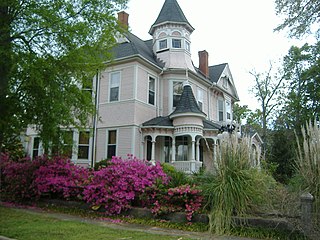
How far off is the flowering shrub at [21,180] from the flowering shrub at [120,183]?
2775mm

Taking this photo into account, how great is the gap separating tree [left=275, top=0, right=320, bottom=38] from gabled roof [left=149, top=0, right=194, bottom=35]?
28.7 feet

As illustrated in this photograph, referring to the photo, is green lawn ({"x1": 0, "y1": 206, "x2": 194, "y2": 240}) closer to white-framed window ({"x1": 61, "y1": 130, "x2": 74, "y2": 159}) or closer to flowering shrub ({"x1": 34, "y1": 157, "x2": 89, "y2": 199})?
flowering shrub ({"x1": 34, "y1": 157, "x2": 89, "y2": 199})

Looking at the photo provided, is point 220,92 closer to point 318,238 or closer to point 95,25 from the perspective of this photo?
point 95,25

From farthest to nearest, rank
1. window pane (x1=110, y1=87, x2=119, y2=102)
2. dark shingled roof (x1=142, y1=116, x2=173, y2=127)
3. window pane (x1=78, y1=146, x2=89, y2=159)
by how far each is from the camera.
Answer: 1. window pane (x1=78, y1=146, x2=89, y2=159)
2. window pane (x1=110, y1=87, x2=119, y2=102)
3. dark shingled roof (x1=142, y1=116, x2=173, y2=127)

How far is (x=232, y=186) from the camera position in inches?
249

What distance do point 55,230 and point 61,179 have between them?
3490 mm

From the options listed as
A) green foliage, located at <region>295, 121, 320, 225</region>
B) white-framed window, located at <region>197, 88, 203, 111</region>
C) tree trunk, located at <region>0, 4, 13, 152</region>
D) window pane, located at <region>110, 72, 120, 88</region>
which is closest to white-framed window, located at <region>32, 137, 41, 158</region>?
window pane, located at <region>110, 72, 120, 88</region>

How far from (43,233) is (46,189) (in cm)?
396

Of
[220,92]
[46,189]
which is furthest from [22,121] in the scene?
[220,92]

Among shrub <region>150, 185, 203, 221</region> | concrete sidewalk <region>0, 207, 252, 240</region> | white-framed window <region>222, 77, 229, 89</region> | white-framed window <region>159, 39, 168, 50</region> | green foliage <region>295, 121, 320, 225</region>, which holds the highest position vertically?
white-framed window <region>159, 39, 168, 50</region>

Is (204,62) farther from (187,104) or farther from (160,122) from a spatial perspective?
(160,122)

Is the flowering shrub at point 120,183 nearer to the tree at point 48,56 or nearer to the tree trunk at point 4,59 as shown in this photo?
the tree at point 48,56

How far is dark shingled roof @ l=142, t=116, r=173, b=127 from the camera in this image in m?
16.8

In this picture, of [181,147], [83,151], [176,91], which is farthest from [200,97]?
[83,151]
